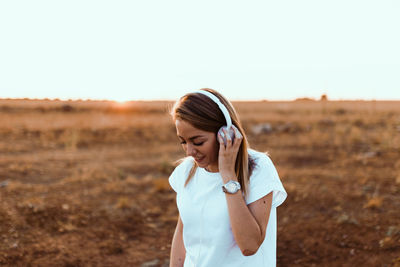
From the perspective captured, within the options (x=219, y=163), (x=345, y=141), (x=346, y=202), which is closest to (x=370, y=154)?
(x=345, y=141)

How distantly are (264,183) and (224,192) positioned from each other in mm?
199

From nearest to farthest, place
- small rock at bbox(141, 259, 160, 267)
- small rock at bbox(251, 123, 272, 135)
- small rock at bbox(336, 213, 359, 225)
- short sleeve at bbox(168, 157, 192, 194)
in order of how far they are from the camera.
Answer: short sleeve at bbox(168, 157, 192, 194) → small rock at bbox(141, 259, 160, 267) → small rock at bbox(336, 213, 359, 225) → small rock at bbox(251, 123, 272, 135)

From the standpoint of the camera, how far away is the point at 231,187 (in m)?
1.69

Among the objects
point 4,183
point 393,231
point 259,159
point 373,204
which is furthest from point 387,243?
point 4,183

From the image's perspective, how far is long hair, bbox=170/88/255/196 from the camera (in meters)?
1.78

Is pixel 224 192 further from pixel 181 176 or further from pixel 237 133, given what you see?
pixel 181 176

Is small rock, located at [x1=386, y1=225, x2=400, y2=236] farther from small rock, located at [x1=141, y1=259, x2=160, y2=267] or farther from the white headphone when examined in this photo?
the white headphone

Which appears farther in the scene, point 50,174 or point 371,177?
point 50,174

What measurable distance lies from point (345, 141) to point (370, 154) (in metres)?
2.41

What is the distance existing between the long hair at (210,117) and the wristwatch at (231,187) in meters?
0.07

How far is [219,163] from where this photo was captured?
5.85 feet

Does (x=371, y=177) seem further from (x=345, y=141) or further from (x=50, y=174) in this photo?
(x=50, y=174)

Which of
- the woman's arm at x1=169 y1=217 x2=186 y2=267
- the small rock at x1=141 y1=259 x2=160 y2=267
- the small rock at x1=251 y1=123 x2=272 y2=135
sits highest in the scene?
the woman's arm at x1=169 y1=217 x2=186 y2=267

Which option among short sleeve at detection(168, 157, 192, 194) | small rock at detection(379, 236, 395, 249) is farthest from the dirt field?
short sleeve at detection(168, 157, 192, 194)
